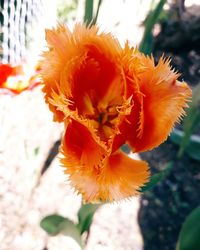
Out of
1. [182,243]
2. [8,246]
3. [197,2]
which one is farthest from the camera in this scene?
[197,2]

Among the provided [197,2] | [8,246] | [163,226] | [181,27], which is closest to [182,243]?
[163,226]

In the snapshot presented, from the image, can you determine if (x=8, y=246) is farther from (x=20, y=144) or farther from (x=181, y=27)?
(x=181, y=27)

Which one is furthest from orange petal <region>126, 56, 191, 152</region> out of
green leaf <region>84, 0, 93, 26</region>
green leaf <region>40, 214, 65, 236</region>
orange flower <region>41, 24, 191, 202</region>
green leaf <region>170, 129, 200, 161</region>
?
green leaf <region>170, 129, 200, 161</region>

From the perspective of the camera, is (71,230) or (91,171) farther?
(71,230)

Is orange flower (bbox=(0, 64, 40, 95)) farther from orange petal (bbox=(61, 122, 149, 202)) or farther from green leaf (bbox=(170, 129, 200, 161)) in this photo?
green leaf (bbox=(170, 129, 200, 161))

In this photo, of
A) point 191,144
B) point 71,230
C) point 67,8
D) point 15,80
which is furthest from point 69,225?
point 67,8

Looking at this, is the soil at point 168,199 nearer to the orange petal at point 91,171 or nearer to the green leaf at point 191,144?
the green leaf at point 191,144

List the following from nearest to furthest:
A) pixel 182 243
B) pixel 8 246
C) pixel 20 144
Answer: pixel 182 243
pixel 8 246
pixel 20 144

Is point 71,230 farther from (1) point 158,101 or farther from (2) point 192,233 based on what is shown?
(1) point 158,101
